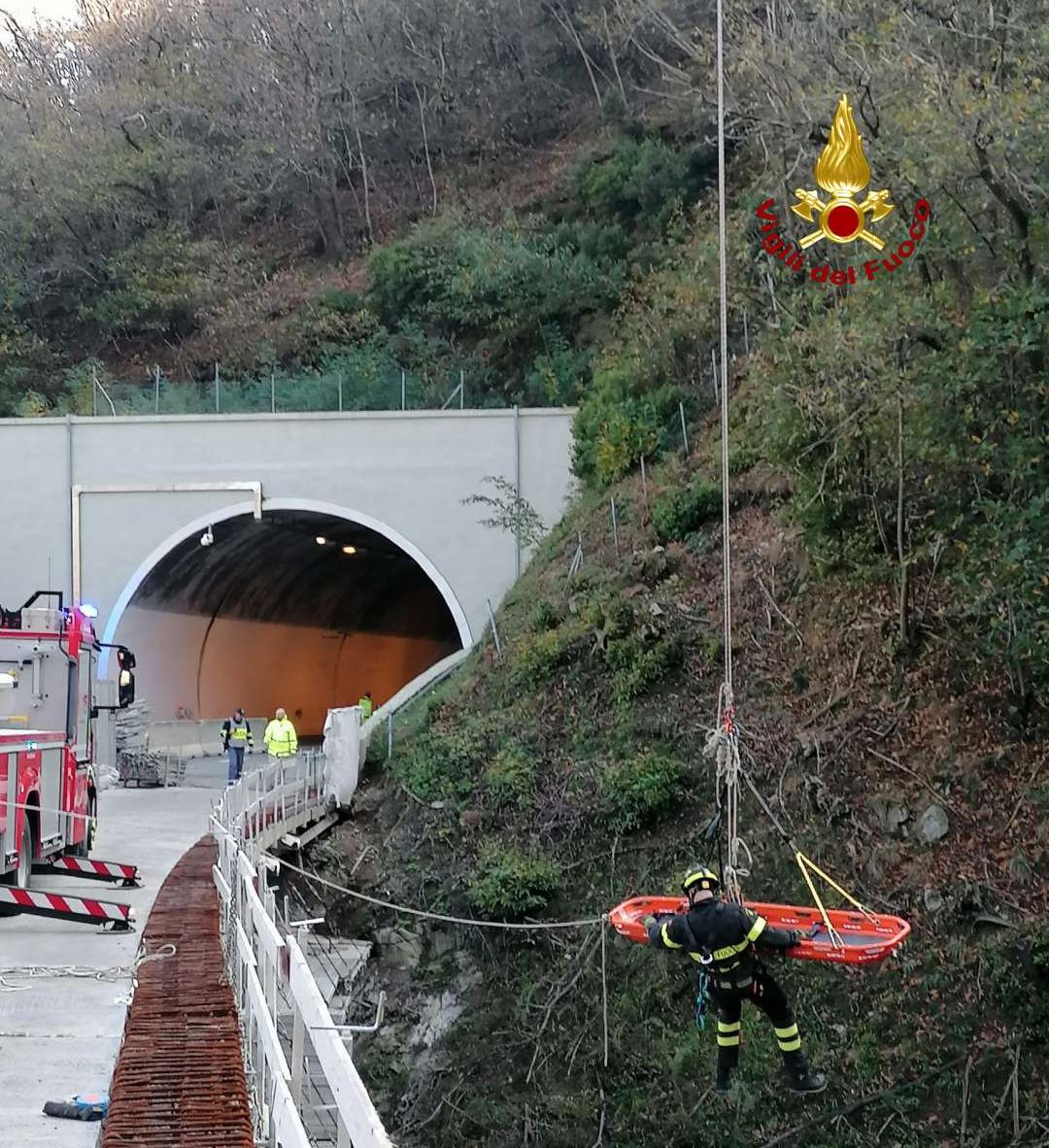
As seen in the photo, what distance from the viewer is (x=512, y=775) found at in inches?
818

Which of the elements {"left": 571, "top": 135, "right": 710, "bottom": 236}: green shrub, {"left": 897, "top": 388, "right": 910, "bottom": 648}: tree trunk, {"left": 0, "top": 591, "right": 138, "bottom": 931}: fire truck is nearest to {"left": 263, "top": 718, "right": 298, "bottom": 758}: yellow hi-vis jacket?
{"left": 0, "top": 591, "right": 138, "bottom": 931}: fire truck

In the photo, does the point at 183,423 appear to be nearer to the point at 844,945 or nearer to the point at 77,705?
the point at 77,705

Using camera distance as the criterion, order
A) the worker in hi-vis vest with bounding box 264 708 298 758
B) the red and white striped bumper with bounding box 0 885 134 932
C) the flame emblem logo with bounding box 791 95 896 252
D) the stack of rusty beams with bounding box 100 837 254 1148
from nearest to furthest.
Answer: the stack of rusty beams with bounding box 100 837 254 1148 < the red and white striped bumper with bounding box 0 885 134 932 < the flame emblem logo with bounding box 791 95 896 252 < the worker in hi-vis vest with bounding box 264 708 298 758

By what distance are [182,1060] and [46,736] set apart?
777 centimetres

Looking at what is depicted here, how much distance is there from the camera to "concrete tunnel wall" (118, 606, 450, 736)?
33562 mm

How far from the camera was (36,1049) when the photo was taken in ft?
31.8

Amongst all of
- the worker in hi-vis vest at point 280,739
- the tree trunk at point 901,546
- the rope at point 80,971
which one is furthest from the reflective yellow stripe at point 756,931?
the worker in hi-vis vest at point 280,739

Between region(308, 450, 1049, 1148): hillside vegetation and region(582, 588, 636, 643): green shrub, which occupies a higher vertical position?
region(582, 588, 636, 643): green shrub

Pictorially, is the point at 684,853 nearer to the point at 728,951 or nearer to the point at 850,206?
the point at 850,206

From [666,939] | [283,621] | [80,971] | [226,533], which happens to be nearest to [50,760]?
[80,971]

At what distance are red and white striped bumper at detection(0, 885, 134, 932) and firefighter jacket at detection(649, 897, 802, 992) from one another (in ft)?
21.5

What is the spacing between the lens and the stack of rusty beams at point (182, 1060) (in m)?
7.71

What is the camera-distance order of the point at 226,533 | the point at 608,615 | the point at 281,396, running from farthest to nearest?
the point at 281,396 < the point at 226,533 < the point at 608,615

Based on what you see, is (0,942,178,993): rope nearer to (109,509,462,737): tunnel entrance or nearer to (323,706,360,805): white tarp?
(323,706,360,805): white tarp
